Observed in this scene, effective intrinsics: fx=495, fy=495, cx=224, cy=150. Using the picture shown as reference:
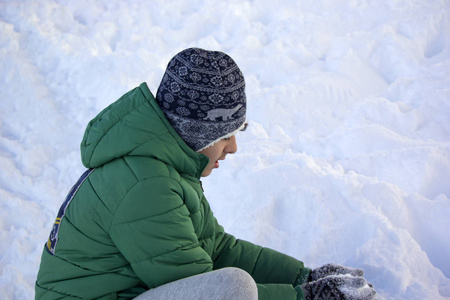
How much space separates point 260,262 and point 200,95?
0.72 meters

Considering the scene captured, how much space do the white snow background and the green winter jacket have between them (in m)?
0.77

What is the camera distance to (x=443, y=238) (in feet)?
6.98

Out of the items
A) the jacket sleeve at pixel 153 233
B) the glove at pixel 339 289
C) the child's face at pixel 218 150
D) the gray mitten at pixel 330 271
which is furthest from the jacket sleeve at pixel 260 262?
the jacket sleeve at pixel 153 233

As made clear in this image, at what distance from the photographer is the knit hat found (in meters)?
1.45

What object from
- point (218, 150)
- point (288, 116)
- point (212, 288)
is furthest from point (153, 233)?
point (288, 116)

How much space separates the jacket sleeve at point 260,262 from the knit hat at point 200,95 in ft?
1.65

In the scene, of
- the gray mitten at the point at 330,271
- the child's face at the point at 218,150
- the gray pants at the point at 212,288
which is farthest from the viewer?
the gray mitten at the point at 330,271

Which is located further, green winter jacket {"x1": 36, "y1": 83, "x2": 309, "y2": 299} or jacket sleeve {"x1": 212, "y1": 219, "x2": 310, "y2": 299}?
jacket sleeve {"x1": 212, "y1": 219, "x2": 310, "y2": 299}

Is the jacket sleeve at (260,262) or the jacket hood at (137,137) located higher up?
the jacket hood at (137,137)

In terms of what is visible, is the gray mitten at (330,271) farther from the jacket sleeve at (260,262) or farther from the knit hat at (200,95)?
the knit hat at (200,95)

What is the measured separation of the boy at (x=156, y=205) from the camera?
53.4 inches

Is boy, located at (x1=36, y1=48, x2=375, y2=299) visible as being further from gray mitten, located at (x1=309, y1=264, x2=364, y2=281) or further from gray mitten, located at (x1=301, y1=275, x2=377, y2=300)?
gray mitten, located at (x1=309, y1=264, x2=364, y2=281)

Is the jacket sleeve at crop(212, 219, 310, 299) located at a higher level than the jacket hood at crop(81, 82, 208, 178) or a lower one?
lower

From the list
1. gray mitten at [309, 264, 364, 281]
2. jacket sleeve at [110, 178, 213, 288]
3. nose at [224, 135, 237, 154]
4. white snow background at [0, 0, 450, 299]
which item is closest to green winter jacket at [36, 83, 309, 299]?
jacket sleeve at [110, 178, 213, 288]
